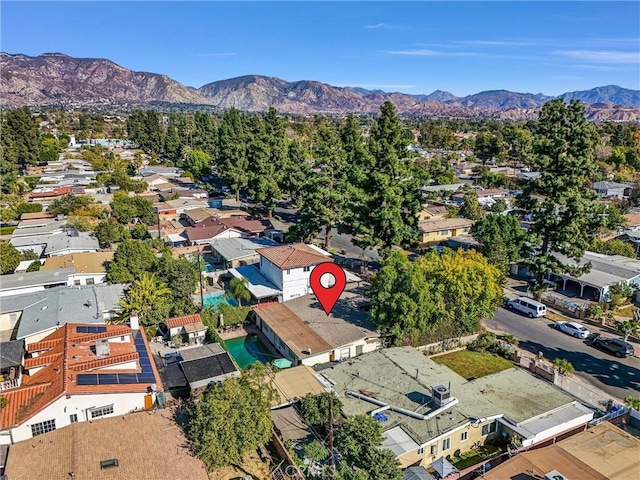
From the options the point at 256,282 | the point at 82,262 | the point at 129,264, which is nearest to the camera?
the point at 129,264

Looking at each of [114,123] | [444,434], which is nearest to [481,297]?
[444,434]

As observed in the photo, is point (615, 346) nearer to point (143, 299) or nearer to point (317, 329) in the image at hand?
point (317, 329)

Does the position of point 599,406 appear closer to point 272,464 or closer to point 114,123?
point 272,464

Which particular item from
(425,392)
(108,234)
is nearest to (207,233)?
(108,234)

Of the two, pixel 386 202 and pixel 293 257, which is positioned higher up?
pixel 386 202

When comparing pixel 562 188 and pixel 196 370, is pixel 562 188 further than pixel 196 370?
Yes

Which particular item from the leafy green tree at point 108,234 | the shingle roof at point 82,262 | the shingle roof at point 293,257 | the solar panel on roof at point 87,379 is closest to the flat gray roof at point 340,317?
the shingle roof at point 293,257

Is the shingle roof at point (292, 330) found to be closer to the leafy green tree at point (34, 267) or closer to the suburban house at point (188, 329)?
the suburban house at point (188, 329)
